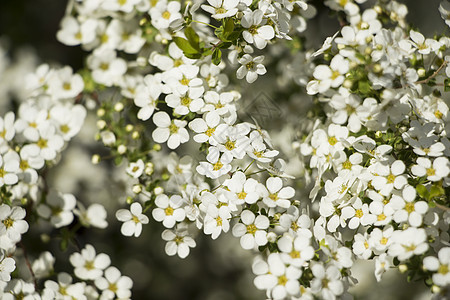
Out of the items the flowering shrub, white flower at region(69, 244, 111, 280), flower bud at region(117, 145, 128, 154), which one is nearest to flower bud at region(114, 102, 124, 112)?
the flowering shrub

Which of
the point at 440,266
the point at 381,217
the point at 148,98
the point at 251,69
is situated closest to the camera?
the point at 440,266

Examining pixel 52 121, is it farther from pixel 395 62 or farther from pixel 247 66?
pixel 395 62

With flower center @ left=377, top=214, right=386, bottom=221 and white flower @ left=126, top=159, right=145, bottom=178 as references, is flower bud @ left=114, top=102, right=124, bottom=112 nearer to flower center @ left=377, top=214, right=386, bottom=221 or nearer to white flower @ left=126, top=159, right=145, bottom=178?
white flower @ left=126, top=159, right=145, bottom=178

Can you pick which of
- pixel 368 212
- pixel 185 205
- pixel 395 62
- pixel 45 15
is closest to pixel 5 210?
pixel 185 205

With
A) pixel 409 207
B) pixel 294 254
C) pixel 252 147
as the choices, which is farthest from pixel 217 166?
pixel 409 207

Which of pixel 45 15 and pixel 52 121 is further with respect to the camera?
pixel 45 15

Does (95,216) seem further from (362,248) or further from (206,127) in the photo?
(362,248)

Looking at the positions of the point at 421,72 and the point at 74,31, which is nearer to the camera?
the point at 421,72
